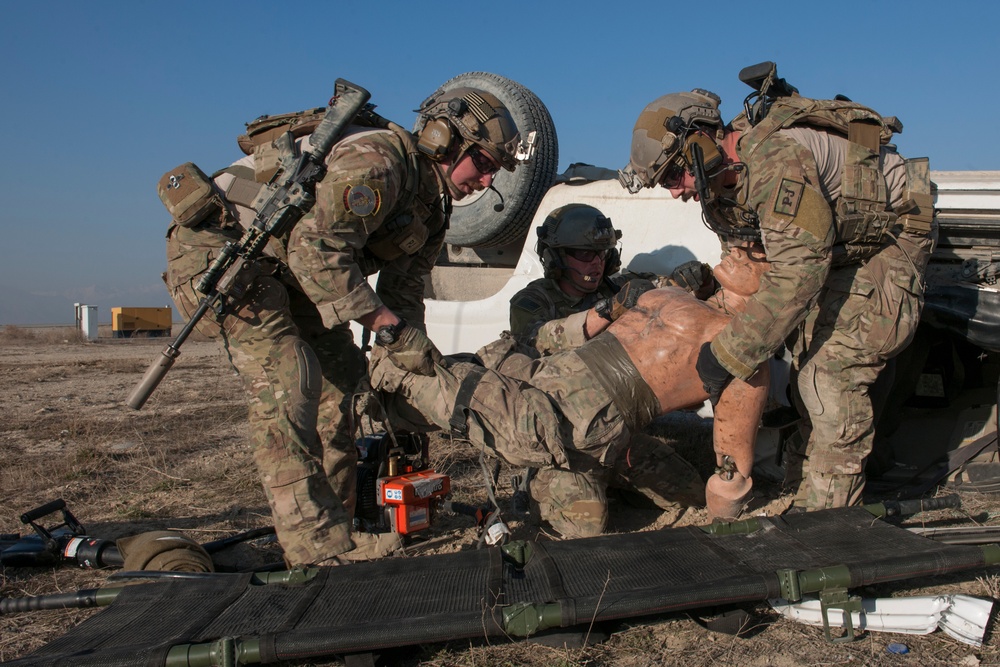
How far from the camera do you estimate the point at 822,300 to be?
3809 millimetres

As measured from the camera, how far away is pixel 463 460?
5547 millimetres

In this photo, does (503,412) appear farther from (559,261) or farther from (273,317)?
(559,261)

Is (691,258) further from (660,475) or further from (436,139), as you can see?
(436,139)

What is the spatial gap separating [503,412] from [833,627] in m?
1.46

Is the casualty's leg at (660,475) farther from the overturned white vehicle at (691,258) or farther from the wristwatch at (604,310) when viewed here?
the overturned white vehicle at (691,258)

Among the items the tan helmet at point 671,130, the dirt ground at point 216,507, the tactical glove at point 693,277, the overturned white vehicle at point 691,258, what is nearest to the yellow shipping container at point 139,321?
the dirt ground at point 216,507

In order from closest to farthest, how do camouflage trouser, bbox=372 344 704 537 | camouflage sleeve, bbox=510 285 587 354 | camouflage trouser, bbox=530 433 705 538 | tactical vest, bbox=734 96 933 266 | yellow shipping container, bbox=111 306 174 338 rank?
camouflage trouser, bbox=372 344 704 537 < tactical vest, bbox=734 96 933 266 < camouflage trouser, bbox=530 433 705 538 < camouflage sleeve, bbox=510 285 587 354 < yellow shipping container, bbox=111 306 174 338

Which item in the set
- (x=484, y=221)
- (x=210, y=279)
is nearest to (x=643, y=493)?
(x=210, y=279)

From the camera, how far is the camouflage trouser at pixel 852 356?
3635mm

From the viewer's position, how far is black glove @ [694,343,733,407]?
129 inches

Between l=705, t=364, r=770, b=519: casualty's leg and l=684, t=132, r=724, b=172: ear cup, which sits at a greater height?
l=684, t=132, r=724, b=172: ear cup

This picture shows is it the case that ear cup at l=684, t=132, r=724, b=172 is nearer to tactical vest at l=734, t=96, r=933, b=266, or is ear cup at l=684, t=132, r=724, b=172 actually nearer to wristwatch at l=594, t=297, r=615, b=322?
tactical vest at l=734, t=96, r=933, b=266

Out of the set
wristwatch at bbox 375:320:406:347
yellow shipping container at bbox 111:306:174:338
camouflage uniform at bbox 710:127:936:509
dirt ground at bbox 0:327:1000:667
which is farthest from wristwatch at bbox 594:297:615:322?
yellow shipping container at bbox 111:306:174:338

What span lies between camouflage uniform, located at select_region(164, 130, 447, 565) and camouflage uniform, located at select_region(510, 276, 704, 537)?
0.98m
